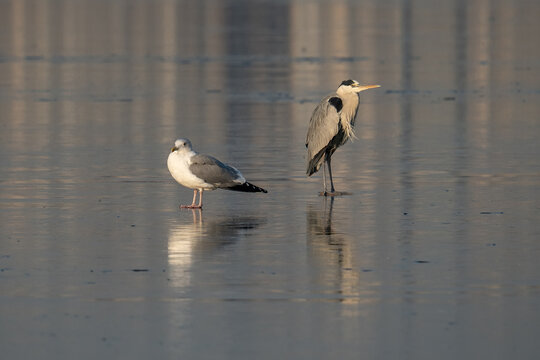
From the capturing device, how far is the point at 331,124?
16.3 m

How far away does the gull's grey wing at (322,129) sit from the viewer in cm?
1633

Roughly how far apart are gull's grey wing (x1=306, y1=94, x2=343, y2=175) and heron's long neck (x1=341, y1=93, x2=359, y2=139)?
67 mm

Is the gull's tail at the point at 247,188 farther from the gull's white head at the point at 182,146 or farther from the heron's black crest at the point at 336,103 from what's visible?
the heron's black crest at the point at 336,103

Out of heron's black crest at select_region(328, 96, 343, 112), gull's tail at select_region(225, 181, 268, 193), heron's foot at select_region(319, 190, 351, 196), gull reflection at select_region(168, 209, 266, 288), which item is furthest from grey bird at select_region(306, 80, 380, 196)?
gull reflection at select_region(168, 209, 266, 288)

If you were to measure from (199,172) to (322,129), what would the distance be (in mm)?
2273

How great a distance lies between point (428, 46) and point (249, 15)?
2744 centimetres

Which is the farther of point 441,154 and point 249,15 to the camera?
point 249,15

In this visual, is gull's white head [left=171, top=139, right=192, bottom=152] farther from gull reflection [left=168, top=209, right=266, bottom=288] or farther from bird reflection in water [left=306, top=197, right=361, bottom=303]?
bird reflection in water [left=306, top=197, right=361, bottom=303]

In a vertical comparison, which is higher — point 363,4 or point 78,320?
point 363,4

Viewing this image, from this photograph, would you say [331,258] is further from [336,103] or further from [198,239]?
[336,103]

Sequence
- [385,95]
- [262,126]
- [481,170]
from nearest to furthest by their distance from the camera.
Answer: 1. [481,170]
2. [262,126]
3. [385,95]

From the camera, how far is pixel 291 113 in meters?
25.8

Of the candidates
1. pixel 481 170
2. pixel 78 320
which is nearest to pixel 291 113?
pixel 481 170

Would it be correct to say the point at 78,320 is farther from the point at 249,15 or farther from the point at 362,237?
the point at 249,15
